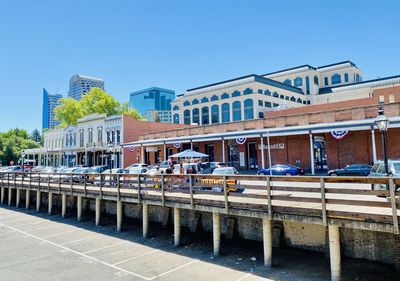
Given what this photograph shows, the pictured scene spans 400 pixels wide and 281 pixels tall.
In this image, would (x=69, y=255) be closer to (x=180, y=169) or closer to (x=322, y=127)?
(x=180, y=169)

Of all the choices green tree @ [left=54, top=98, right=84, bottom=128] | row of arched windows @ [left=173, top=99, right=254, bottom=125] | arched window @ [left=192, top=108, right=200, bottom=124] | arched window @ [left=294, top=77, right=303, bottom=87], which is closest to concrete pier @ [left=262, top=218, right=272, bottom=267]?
row of arched windows @ [left=173, top=99, right=254, bottom=125]

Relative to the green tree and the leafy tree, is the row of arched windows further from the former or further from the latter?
the leafy tree

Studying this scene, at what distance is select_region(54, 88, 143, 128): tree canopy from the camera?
6362cm

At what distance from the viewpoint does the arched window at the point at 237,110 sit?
5623 centimetres

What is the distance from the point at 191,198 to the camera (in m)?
10.7

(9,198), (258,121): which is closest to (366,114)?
Result: (258,121)

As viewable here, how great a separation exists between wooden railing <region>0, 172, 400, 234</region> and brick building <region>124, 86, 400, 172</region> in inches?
375

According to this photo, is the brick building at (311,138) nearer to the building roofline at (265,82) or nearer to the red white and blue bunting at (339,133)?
the red white and blue bunting at (339,133)

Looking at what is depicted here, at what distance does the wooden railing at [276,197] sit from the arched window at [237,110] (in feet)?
138

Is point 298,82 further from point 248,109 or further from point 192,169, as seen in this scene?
point 192,169

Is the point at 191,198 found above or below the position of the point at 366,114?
below

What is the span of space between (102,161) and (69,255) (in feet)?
127

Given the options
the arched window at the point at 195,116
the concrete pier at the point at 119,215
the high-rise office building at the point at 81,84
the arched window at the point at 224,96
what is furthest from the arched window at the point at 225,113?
the high-rise office building at the point at 81,84

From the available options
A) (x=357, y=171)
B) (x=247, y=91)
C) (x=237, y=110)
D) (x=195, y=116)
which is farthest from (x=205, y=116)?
(x=357, y=171)
